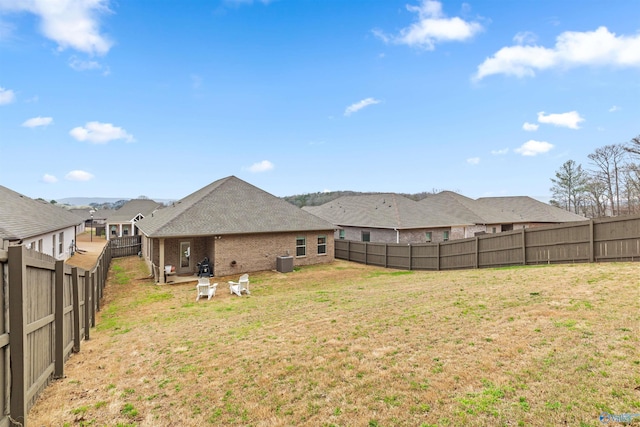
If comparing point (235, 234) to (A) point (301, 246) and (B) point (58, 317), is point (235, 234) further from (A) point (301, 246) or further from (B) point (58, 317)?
(B) point (58, 317)

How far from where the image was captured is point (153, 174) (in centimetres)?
4066

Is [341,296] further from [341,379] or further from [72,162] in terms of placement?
[72,162]

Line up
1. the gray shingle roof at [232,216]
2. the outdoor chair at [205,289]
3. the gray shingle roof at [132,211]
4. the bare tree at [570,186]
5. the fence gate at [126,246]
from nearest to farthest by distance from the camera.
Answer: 1. the outdoor chair at [205,289]
2. the gray shingle roof at [232,216]
3. the fence gate at [126,246]
4. the gray shingle roof at [132,211]
5. the bare tree at [570,186]

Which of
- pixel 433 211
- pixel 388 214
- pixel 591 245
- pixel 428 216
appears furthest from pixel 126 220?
pixel 591 245

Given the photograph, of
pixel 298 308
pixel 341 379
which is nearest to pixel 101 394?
pixel 341 379

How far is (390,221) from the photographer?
2611 centimetres

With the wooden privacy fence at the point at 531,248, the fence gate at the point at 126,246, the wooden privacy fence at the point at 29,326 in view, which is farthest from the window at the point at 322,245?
the fence gate at the point at 126,246

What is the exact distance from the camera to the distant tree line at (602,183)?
41406 millimetres

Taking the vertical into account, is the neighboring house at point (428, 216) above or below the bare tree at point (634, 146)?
below

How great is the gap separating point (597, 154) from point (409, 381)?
58565 mm

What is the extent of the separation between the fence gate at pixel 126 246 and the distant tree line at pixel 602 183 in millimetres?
58159

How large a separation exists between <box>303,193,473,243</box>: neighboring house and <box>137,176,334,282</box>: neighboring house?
18.8 ft

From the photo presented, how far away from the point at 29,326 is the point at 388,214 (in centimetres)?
2590

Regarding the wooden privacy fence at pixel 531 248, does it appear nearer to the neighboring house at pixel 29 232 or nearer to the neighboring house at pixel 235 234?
the neighboring house at pixel 235 234
